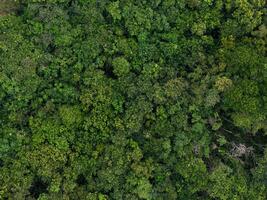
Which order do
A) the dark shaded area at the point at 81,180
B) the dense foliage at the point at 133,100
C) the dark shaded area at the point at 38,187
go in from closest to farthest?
the dense foliage at the point at 133,100 < the dark shaded area at the point at 38,187 < the dark shaded area at the point at 81,180

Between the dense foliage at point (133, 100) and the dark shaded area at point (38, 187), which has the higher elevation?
the dense foliage at point (133, 100)

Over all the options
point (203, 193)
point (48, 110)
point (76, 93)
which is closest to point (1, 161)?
point (48, 110)

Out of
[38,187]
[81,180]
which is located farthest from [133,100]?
[38,187]

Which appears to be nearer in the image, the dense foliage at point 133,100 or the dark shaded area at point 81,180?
the dense foliage at point 133,100

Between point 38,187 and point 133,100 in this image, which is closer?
point 38,187

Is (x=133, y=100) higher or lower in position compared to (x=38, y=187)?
higher

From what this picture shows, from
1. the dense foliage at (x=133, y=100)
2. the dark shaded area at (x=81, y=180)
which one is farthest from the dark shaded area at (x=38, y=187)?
the dark shaded area at (x=81, y=180)

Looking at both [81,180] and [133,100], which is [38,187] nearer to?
[81,180]

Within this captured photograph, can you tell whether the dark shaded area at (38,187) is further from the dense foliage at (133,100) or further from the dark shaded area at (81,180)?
the dark shaded area at (81,180)
